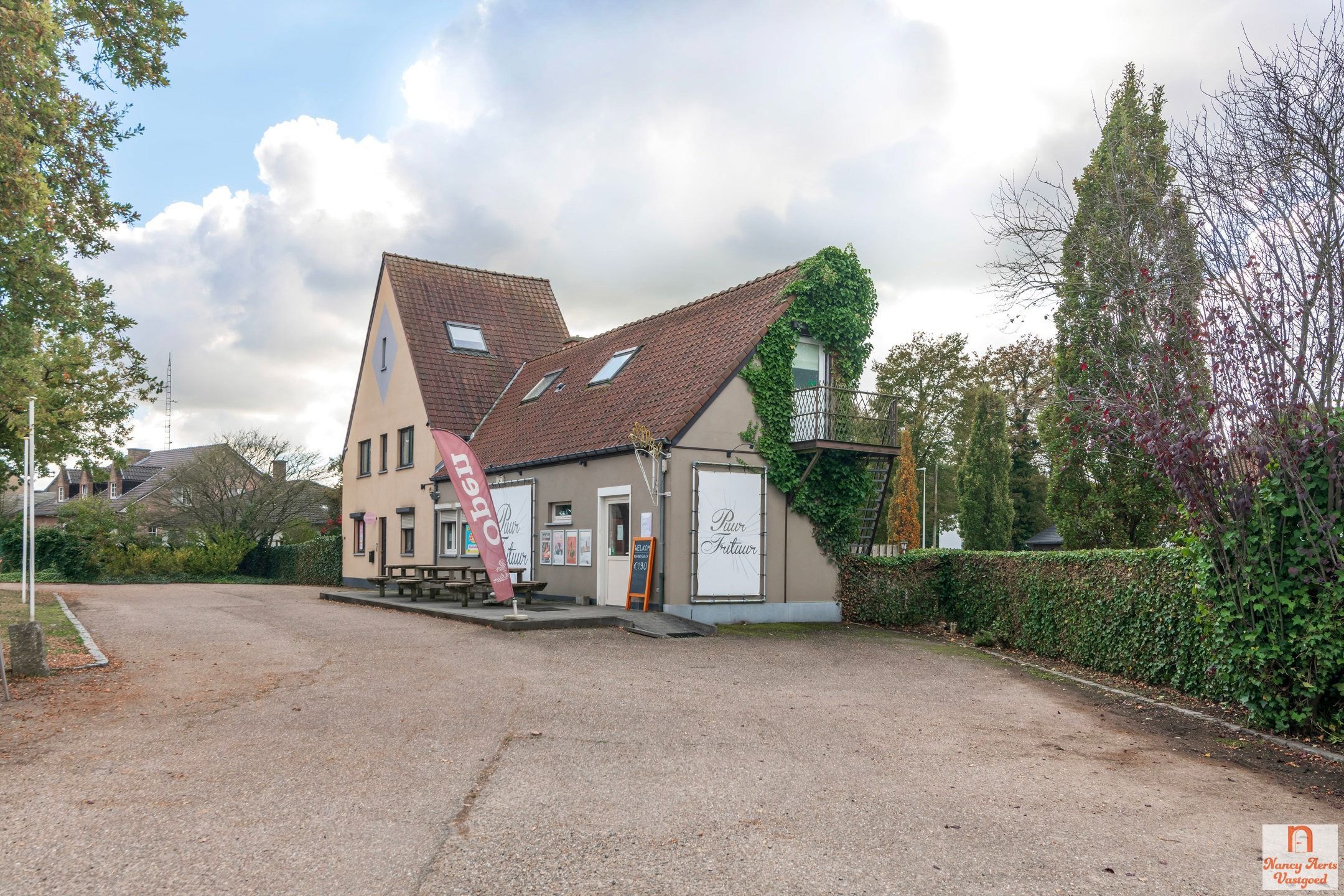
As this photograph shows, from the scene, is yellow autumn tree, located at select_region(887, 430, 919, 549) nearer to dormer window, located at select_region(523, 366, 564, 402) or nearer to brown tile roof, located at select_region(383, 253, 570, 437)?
brown tile roof, located at select_region(383, 253, 570, 437)

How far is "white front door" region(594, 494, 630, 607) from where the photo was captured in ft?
58.4

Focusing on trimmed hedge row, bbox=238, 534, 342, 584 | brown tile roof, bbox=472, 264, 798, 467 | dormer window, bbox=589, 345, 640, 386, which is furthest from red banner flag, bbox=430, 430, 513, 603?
trimmed hedge row, bbox=238, 534, 342, 584

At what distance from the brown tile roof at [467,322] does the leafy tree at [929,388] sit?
18990 millimetres

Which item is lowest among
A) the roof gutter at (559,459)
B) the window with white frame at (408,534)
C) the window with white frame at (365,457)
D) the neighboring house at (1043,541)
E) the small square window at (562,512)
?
the neighboring house at (1043,541)

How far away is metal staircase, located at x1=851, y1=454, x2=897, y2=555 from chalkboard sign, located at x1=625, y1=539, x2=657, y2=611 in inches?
165

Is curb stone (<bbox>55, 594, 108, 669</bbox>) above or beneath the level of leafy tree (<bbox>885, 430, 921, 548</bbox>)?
beneath

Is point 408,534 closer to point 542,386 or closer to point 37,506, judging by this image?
point 542,386

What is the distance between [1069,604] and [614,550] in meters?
8.16

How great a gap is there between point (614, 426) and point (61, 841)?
14.0m

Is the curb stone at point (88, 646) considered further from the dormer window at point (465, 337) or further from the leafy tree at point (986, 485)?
the leafy tree at point (986, 485)

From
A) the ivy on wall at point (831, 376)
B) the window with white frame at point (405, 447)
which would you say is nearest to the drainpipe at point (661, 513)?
the ivy on wall at point (831, 376)

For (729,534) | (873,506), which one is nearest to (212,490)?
(729,534)

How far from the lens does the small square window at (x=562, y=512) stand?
63.6ft

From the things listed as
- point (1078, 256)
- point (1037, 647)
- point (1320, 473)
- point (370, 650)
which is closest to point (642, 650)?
point (370, 650)
